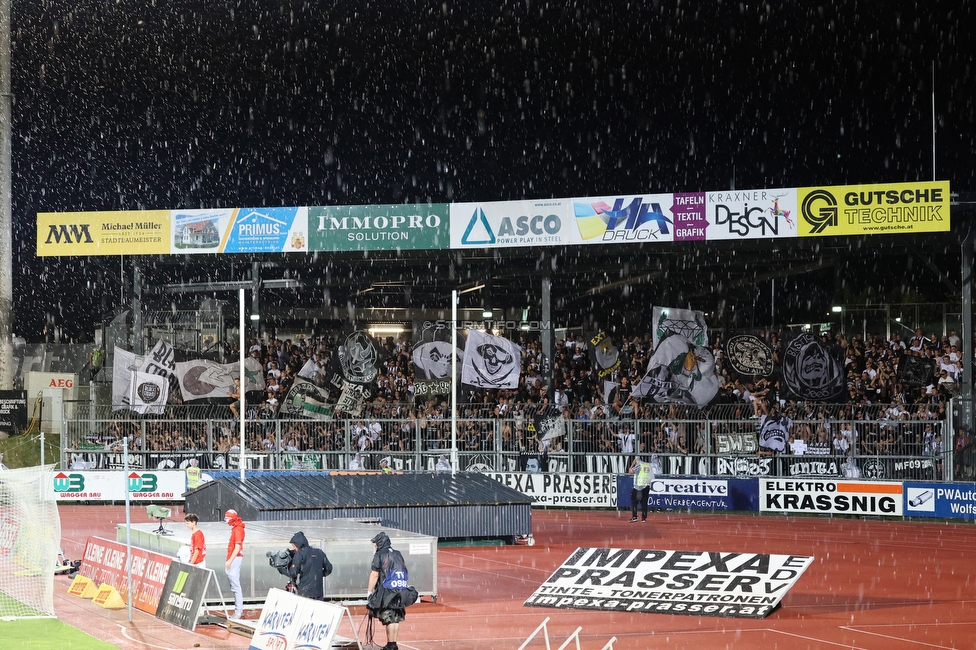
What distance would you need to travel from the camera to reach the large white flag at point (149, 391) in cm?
3419

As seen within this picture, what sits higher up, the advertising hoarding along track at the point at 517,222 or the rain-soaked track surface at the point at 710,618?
the advertising hoarding along track at the point at 517,222

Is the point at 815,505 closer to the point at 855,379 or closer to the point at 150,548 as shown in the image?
the point at 855,379

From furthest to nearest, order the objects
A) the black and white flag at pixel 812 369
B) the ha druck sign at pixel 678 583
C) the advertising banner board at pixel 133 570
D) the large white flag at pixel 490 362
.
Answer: the large white flag at pixel 490 362
the black and white flag at pixel 812 369
the advertising banner board at pixel 133 570
the ha druck sign at pixel 678 583

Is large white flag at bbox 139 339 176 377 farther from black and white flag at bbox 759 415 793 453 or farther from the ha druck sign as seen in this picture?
the ha druck sign

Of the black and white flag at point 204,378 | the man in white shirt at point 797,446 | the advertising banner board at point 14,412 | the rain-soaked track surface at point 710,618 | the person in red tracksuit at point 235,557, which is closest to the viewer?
the rain-soaked track surface at point 710,618

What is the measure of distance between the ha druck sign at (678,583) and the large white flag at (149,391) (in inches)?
793

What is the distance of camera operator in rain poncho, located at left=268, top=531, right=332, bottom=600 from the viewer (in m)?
14.3

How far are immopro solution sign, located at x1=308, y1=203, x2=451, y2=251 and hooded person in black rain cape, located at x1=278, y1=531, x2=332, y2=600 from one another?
18.1 meters

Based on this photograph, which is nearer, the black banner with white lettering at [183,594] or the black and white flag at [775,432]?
the black banner with white lettering at [183,594]

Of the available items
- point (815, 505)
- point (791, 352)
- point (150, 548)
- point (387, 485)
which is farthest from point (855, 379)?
point (150, 548)

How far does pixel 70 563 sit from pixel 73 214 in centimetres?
1517

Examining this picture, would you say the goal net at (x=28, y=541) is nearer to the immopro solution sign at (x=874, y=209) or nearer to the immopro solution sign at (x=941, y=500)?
the immopro solution sign at (x=874, y=209)

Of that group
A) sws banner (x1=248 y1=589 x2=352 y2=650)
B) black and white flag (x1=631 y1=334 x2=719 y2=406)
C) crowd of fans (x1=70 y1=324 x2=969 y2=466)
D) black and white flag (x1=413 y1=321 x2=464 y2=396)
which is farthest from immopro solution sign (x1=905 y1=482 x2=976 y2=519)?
sws banner (x1=248 y1=589 x2=352 y2=650)

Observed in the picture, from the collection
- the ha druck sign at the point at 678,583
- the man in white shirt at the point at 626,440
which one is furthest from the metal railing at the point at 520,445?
the ha druck sign at the point at 678,583
